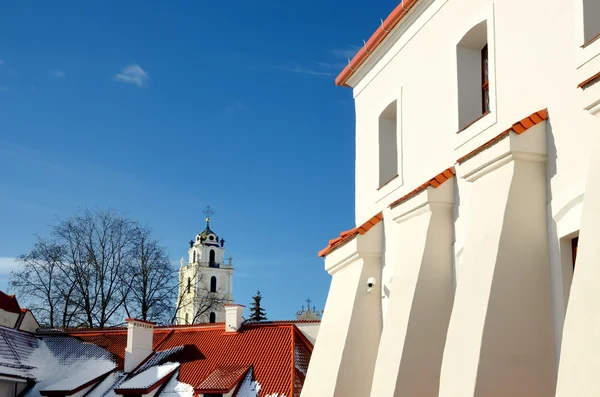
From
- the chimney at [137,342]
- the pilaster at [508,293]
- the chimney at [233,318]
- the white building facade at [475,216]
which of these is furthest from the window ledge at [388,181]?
the chimney at [137,342]

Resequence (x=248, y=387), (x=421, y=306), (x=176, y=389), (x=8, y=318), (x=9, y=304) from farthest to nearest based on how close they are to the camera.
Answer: (x=9, y=304), (x=8, y=318), (x=176, y=389), (x=248, y=387), (x=421, y=306)

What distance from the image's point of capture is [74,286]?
38.4 meters

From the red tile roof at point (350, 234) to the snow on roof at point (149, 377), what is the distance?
506 inches

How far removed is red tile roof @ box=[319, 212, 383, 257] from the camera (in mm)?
11875

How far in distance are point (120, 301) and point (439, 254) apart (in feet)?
101

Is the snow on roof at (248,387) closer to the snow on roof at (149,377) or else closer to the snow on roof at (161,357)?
the snow on roof at (149,377)

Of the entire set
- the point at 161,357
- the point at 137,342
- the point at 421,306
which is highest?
the point at 137,342

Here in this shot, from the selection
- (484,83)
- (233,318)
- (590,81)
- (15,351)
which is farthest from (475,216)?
(15,351)

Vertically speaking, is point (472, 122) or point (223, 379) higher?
point (472, 122)

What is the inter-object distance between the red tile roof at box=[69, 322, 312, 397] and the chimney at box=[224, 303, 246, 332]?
18 centimetres

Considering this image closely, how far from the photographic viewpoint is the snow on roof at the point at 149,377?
2420 cm

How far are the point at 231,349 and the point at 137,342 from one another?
317cm

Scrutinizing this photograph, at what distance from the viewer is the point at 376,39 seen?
12180mm

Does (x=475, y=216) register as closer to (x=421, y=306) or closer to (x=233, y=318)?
(x=421, y=306)
